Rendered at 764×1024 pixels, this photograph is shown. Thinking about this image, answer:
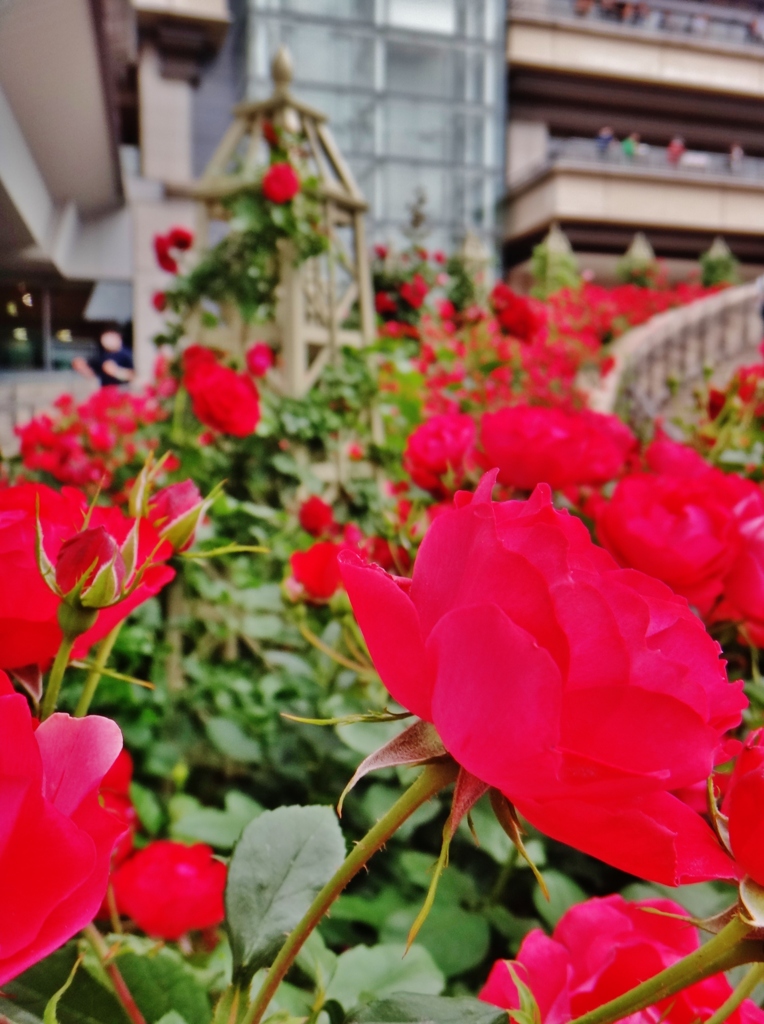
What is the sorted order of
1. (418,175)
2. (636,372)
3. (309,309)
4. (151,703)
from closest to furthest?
1. (151,703)
2. (309,309)
3. (636,372)
4. (418,175)

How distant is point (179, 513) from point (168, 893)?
24cm

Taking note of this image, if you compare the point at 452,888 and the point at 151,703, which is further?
the point at 151,703

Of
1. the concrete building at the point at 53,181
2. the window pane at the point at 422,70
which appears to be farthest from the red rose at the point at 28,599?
the window pane at the point at 422,70

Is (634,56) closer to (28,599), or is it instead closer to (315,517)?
(315,517)

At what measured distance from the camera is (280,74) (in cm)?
164

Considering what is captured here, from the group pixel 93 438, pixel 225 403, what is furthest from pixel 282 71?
pixel 225 403

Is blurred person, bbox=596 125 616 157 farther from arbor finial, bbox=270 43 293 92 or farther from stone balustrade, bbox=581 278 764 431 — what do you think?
arbor finial, bbox=270 43 293 92

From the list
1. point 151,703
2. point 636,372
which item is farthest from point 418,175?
point 151,703

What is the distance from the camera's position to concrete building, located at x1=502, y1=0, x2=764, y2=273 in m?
8.84

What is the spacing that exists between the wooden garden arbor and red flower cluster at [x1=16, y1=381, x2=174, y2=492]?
256 mm

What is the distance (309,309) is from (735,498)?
1.42 metres

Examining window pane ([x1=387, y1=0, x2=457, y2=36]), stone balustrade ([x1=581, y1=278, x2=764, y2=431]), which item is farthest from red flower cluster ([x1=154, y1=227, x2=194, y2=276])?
window pane ([x1=387, y1=0, x2=457, y2=36])

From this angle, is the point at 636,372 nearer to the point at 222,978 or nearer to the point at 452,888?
the point at 452,888

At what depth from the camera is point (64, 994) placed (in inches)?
7.0
